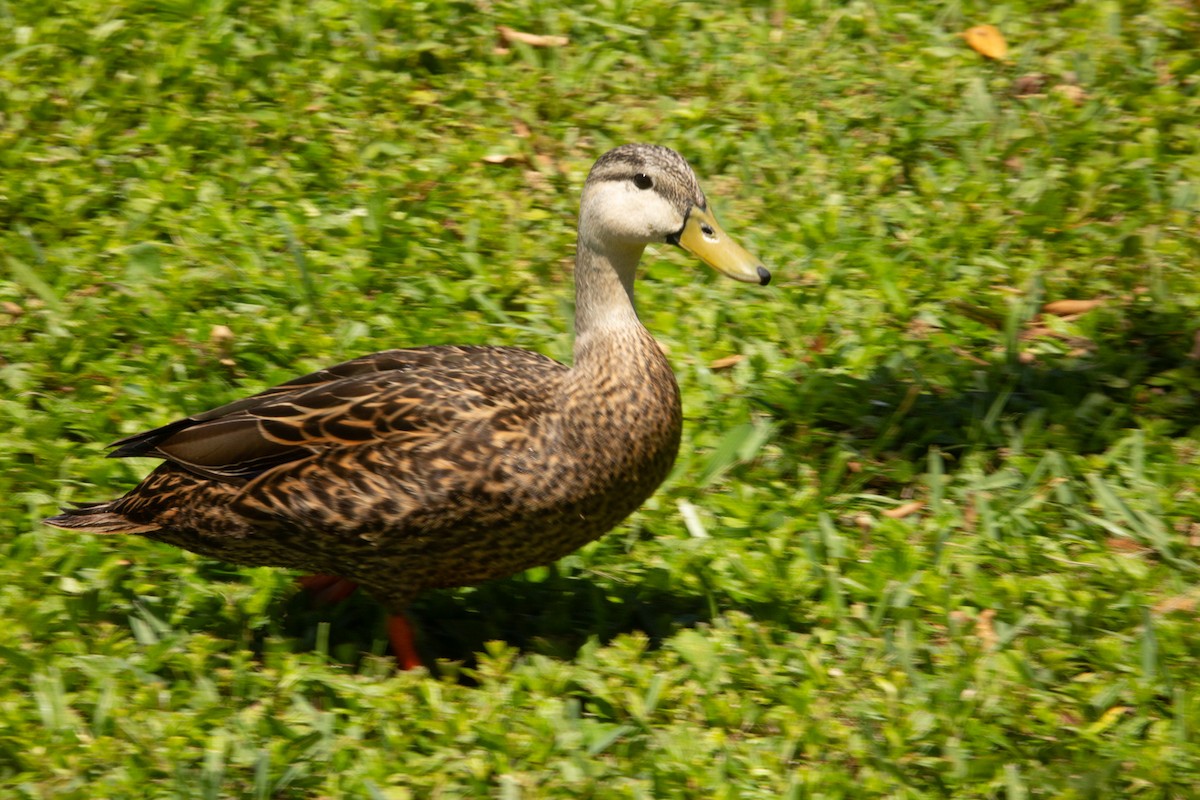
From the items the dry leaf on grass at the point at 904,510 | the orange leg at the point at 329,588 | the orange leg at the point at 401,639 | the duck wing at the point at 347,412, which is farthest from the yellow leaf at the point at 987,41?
the orange leg at the point at 401,639

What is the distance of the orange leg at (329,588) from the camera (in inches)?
174

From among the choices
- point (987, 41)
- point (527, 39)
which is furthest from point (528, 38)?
point (987, 41)

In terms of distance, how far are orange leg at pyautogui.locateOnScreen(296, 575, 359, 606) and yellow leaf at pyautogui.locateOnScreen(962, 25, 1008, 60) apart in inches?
163

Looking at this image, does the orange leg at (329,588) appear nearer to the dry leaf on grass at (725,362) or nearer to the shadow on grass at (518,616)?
the shadow on grass at (518,616)

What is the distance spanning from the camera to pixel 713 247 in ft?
13.9

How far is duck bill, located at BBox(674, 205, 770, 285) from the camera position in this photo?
4.21m

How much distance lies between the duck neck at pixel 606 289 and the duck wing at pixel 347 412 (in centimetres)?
18

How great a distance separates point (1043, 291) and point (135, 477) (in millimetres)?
3488

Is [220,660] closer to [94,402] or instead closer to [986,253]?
[94,402]

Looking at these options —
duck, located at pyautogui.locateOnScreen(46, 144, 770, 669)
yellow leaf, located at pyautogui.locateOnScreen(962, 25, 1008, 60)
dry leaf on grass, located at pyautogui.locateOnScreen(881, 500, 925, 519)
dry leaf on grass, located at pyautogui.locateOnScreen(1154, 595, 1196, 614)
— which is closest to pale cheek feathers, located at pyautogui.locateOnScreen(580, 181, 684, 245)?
duck, located at pyautogui.locateOnScreen(46, 144, 770, 669)

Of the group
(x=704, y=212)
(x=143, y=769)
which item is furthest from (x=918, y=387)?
(x=143, y=769)

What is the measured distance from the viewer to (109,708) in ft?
12.5

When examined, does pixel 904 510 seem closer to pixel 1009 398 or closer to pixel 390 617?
pixel 1009 398

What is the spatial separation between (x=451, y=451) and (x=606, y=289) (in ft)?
2.35
